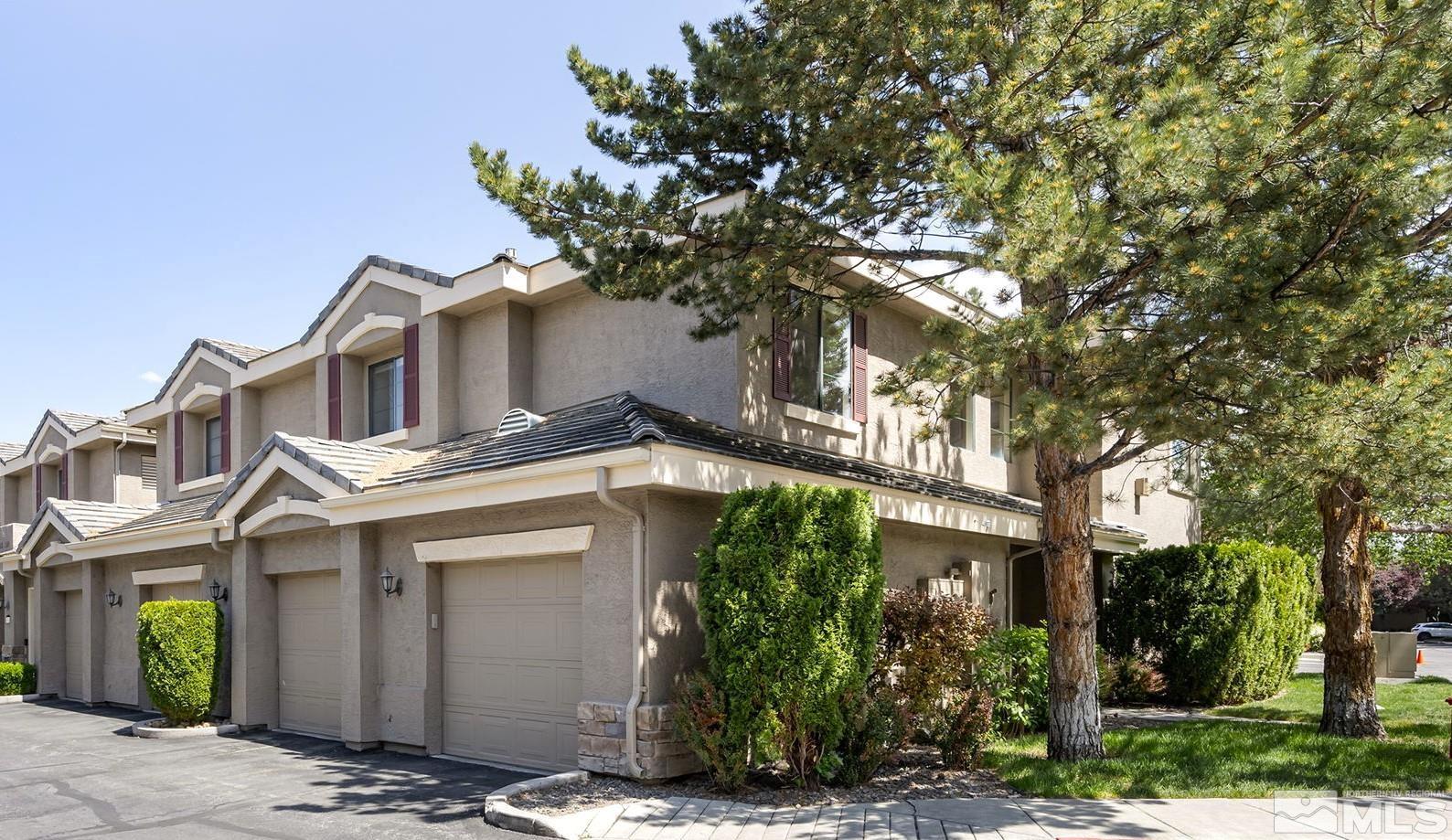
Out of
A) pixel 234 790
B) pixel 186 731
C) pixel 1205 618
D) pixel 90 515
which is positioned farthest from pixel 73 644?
pixel 1205 618

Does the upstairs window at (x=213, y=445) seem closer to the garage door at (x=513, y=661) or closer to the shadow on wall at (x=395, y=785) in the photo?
the shadow on wall at (x=395, y=785)

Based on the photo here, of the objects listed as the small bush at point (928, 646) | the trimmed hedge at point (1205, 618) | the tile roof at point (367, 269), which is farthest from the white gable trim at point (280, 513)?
the trimmed hedge at point (1205, 618)

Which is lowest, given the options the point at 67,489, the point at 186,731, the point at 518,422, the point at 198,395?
the point at 186,731

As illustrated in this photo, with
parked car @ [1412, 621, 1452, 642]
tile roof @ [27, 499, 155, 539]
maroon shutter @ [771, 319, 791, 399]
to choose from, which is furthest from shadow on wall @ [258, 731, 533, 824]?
parked car @ [1412, 621, 1452, 642]

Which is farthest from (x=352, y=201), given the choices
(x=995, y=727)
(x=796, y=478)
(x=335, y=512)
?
(x=995, y=727)

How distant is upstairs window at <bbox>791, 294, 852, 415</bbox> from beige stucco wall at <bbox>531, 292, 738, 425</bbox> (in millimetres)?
1294

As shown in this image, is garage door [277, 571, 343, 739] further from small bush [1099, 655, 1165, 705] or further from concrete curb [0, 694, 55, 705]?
small bush [1099, 655, 1165, 705]

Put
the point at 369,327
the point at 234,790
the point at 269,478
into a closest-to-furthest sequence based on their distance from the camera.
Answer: the point at 234,790 < the point at 269,478 < the point at 369,327

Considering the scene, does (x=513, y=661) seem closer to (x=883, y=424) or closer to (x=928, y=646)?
(x=928, y=646)

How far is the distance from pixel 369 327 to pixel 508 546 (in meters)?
6.98

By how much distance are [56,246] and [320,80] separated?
26.5 feet

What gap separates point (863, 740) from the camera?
9.41 metres

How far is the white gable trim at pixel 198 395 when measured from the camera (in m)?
20.9

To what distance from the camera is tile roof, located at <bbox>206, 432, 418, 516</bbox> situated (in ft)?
41.8
